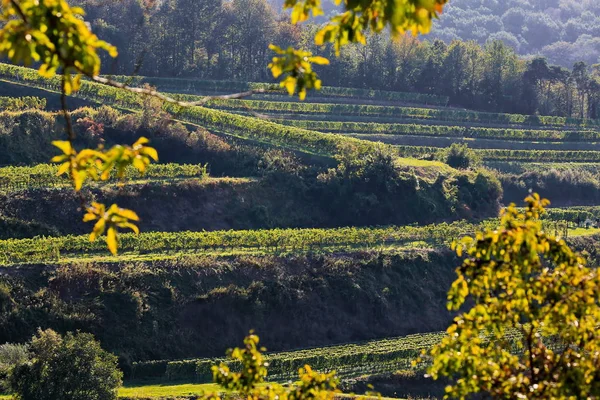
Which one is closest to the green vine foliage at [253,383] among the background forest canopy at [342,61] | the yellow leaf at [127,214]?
the yellow leaf at [127,214]

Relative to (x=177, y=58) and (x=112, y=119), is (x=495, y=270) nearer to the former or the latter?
(x=112, y=119)

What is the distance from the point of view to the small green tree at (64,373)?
104ft

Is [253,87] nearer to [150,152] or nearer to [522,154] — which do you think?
[522,154]

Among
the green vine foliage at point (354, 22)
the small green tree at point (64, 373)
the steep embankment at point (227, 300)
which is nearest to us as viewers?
the green vine foliage at point (354, 22)

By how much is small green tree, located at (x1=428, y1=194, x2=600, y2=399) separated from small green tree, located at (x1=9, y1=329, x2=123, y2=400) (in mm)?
23020

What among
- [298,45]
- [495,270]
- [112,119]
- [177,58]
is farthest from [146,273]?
[298,45]

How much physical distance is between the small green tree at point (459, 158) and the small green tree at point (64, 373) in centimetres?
3713

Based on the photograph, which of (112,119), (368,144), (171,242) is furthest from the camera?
(368,144)

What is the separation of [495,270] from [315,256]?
127 feet

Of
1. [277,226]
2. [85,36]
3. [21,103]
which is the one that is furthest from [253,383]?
[21,103]

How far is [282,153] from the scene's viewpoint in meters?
61.3

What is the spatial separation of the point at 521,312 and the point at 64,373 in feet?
77.9

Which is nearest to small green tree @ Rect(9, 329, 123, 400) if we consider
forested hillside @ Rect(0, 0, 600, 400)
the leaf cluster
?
forested hillside @ Rect(0, 0, 600, 400)

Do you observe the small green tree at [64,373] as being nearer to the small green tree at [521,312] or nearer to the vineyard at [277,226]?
the vineyard at [277,226]
